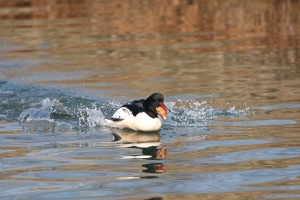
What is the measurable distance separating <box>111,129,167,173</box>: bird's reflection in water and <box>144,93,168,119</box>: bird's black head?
322 millimetres

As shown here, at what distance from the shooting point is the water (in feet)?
33.1

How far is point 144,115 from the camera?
13211 millimetres

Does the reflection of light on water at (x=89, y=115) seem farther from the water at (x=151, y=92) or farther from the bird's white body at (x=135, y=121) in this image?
the bird's white body at (x=135, y=121)

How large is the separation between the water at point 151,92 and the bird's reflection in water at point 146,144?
0.10 ft

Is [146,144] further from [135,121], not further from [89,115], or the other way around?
[89,115]

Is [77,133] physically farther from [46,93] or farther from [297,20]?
[297,20]

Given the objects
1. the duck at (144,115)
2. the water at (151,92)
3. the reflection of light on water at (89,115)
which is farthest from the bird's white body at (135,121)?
the reflection of light on water at (89,115)

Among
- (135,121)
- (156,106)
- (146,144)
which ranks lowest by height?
(146,144)

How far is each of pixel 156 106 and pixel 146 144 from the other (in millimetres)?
814

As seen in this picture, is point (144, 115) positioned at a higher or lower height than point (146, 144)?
higher

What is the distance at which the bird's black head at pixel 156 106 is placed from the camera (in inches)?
513

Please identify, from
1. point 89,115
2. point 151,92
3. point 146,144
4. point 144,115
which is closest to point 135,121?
point 144,115

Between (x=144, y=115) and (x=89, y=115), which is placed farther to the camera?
(x=89, y=115)

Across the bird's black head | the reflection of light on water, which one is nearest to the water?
the reflection of light on water
